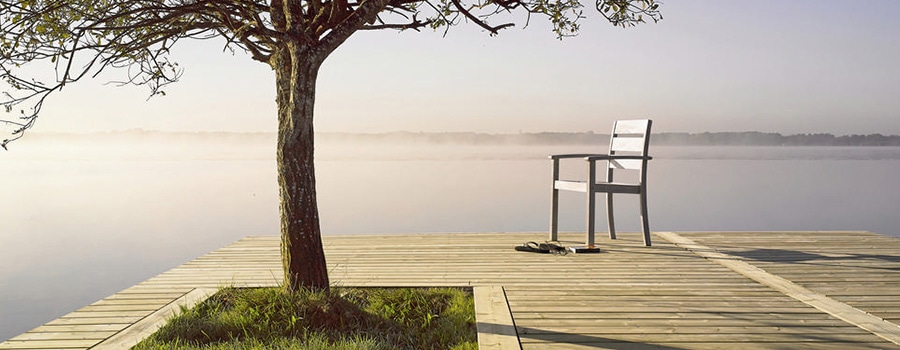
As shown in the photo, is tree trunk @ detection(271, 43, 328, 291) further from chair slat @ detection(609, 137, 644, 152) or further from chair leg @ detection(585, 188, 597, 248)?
chair slat @ detection(609, 137, 644, 152)

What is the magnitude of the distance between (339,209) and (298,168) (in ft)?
33.6

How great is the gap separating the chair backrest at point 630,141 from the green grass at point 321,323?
7.08 ft

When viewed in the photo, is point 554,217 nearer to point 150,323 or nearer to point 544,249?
point 544,249

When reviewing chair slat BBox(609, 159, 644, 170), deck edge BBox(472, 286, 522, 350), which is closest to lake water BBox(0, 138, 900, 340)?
chair slat BBox(609, 159, 644, 170)

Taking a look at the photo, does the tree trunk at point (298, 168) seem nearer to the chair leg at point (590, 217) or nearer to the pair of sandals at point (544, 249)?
the pair of sandals at point (544, 249)

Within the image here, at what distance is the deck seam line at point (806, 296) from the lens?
271 centimetres

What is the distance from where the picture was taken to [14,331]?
612 centimetres

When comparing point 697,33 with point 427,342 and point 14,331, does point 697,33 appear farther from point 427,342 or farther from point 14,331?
point 14,331

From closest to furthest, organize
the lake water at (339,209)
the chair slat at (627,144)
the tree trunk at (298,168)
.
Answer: the tree trunk at (298,168) < the chair slat at (627,144) < the lake water at (339,209)

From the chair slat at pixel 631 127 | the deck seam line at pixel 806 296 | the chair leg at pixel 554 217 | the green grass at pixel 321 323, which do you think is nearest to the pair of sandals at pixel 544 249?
the chair leg at pixel 554 217

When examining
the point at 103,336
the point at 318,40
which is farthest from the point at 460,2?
the point at 103,336

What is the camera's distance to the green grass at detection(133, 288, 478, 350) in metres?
2.70

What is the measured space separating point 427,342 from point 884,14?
40.6 feet


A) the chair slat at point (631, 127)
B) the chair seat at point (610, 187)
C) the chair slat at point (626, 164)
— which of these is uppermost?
the chair slat at point (631, 127)
